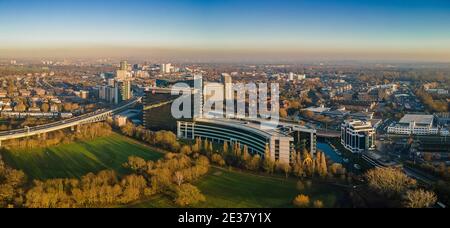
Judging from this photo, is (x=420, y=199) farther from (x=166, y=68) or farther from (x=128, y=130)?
(x=166, y=68)

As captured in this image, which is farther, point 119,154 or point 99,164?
point 119,154

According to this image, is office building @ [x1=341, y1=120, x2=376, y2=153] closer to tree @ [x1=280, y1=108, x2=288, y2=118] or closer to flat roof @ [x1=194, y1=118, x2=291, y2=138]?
flat roof @ [x1=194, y1=118, x2=291, y2=138]

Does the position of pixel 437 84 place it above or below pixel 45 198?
above

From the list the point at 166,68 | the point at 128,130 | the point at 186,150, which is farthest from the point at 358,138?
the point at 166,68

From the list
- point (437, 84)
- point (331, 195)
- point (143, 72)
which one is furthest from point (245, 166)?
point (143, 72)
